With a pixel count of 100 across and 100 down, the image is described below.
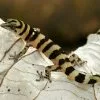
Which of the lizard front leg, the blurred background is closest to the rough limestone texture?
the lizard front leg

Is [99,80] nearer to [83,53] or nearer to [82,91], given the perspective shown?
[82,91]

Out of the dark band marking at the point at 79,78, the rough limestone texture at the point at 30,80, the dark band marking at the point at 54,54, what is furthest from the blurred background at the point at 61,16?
the dark band marking at the point at 79,78

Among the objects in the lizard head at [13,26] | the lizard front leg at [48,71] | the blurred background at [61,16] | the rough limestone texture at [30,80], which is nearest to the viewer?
the rough limestone texture at [30,80]

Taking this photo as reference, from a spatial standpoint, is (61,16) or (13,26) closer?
(13,26)

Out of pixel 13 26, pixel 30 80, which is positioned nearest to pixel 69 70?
pixel 30 80

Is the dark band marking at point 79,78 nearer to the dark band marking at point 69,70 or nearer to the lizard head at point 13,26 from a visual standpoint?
the dark band marking at point 69,70

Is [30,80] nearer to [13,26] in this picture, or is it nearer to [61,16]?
[13,26]

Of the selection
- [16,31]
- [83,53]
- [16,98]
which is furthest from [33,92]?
[83,53]
